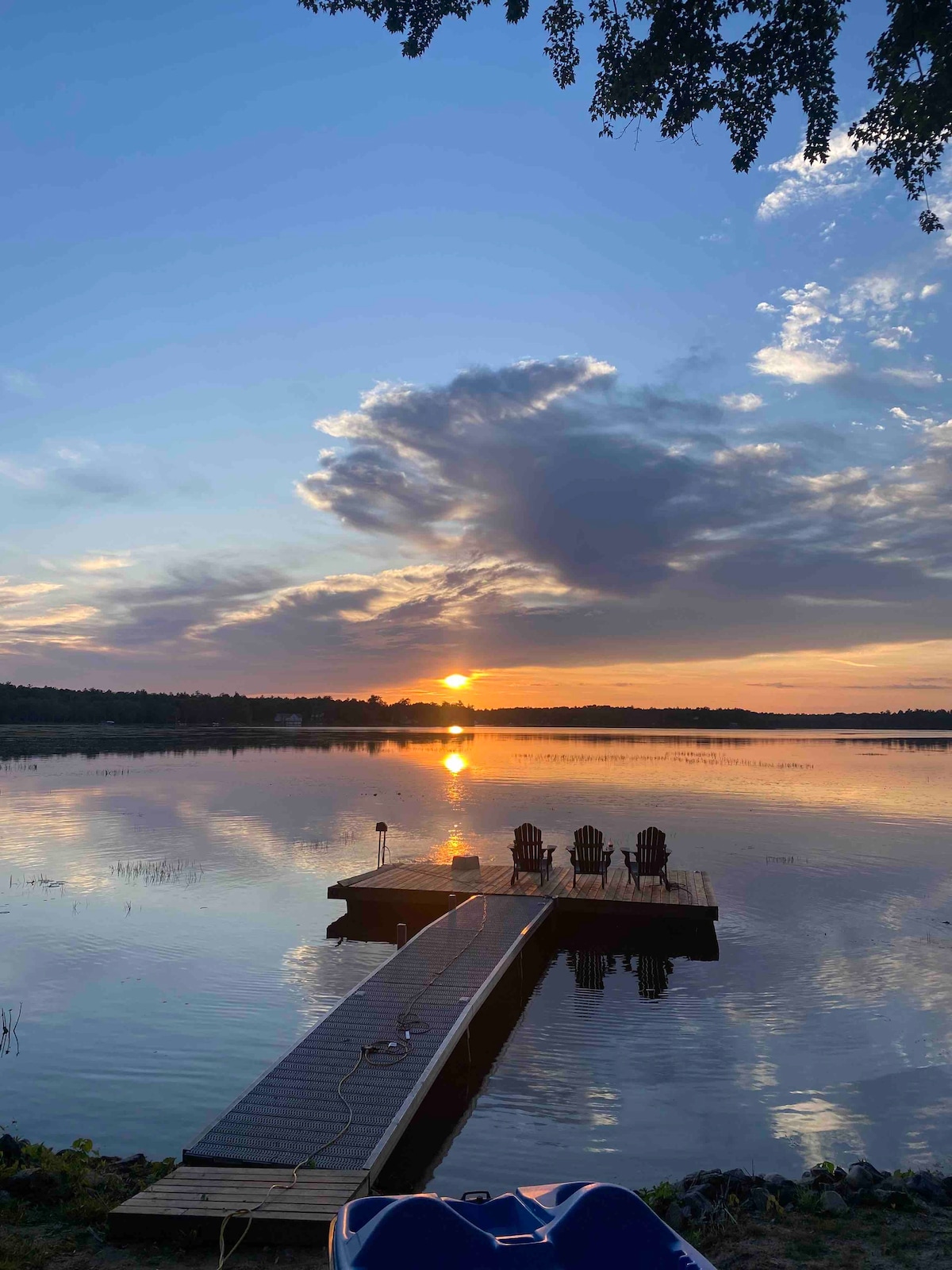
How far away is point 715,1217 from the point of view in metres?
6.11

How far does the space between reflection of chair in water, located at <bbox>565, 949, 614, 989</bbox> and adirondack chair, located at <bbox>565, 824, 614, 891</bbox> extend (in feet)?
8.10

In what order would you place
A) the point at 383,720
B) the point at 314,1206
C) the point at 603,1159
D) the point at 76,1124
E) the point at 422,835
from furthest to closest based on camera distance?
the point at 383,720 → the point at 422,835 → the point at 76,1124 → the point at 603,1159 → the point at 314,1206

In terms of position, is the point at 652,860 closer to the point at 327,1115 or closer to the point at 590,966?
the point at 590,966

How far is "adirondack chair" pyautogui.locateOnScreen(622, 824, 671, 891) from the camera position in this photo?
58.0 ft

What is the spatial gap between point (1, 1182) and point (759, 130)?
11.5 meters

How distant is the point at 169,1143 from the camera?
786cm

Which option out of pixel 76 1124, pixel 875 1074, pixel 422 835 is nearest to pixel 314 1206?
pixel 76 1124

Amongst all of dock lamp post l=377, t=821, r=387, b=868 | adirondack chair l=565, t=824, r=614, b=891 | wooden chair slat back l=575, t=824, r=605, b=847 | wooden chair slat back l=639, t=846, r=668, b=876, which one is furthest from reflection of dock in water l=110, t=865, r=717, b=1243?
dock lamp post l=377, t=821, r=387, b=868

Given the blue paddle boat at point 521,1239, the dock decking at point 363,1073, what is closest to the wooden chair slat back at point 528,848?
the dock decking at point 363,1073

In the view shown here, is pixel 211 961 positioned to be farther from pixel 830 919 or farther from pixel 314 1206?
pixel 830 919

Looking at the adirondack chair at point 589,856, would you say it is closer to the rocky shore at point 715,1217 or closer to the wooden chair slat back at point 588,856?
the wooden chair slat back at point 588,856

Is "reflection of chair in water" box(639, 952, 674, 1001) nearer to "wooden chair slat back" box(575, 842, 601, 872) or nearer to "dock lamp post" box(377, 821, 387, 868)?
"wooden chair slat back" box(575, 842, 601, 872)

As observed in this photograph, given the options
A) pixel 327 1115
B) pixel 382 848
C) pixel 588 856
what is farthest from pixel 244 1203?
pixel 382 848

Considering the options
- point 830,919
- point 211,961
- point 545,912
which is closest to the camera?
point 211,961
